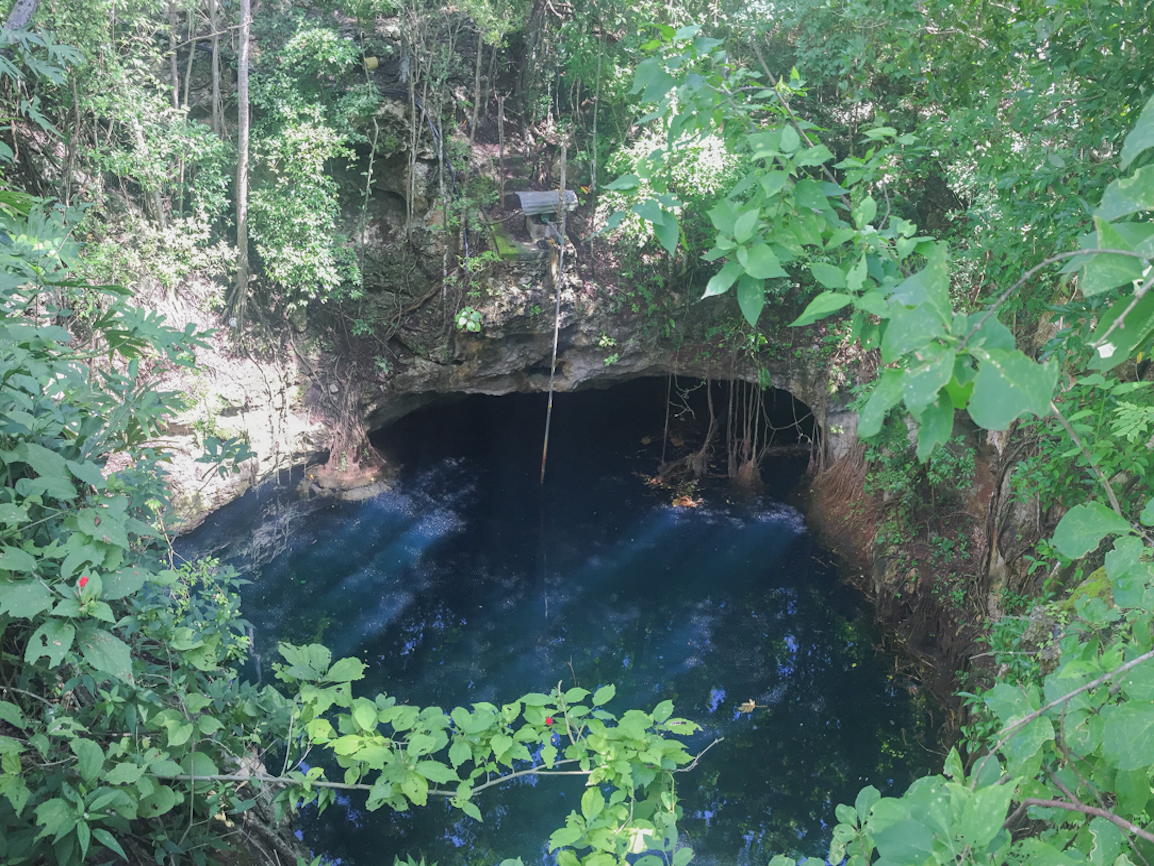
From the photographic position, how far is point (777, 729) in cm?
568

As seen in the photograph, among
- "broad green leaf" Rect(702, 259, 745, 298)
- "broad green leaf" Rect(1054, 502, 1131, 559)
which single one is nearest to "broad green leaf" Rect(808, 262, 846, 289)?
"broad green leaf" Rect(702, 259, 745, 298)

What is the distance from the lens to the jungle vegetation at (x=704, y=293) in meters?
0.92

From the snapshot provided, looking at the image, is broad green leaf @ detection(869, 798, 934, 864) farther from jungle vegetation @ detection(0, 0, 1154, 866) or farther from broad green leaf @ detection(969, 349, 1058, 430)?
broad green leaf @ detection(969, 349, 1058, 430)

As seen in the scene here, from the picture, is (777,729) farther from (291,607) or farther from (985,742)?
(291,607)

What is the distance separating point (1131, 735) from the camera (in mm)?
822

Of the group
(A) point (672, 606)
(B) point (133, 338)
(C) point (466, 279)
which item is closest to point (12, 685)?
(B) point (133, 338)

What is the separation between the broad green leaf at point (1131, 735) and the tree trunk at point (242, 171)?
26.1 feet

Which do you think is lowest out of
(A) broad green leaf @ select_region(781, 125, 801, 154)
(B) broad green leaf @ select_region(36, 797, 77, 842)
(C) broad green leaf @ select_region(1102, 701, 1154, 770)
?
(B) broad green leaf @ select_region(36, 797, 77, 842)

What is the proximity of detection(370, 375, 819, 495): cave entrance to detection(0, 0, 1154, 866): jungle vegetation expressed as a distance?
2052 mm

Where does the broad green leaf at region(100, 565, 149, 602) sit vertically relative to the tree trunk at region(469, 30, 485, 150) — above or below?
below

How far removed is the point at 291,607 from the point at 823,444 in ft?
20.2

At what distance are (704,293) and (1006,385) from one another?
2.87 feet

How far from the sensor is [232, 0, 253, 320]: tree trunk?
6.77 m

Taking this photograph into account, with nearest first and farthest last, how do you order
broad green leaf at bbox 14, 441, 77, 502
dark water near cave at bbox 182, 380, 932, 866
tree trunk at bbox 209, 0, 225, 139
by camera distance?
broad green leaf at bbox 14, 441, 77, 502 < dark water near cave at bbox 182, 380, 932, 866 < tree trunk at bbox 209, 0, 225, 139
